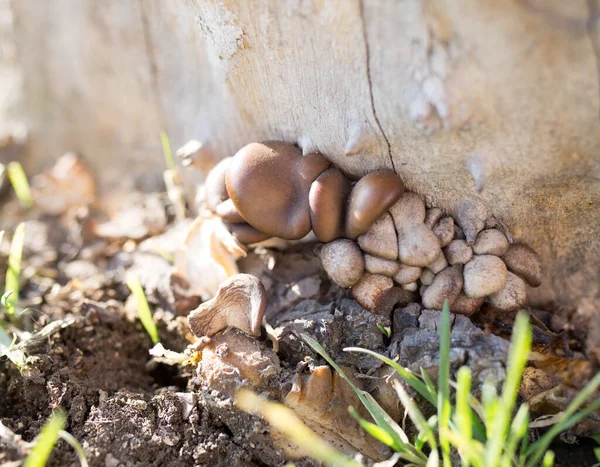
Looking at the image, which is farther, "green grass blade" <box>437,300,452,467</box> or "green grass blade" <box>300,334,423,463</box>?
"green grass blade" <box>300,334,423,463</box>

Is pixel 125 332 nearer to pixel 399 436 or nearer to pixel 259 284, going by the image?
pixel 259 284

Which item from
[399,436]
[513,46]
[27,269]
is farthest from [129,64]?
[399,436]

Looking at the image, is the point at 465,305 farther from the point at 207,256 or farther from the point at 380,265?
the point at 207,256

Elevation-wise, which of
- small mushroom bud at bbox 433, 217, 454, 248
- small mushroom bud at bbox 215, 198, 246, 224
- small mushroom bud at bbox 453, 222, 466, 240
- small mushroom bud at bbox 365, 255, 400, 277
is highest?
small mushroom bud at bbox 215, 198, 246, 224

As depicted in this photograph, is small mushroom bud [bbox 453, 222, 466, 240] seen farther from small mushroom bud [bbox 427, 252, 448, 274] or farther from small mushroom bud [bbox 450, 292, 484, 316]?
small mushroom bud [bbox 450, 292, 484, 316]

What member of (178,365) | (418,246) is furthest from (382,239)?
(178,365)

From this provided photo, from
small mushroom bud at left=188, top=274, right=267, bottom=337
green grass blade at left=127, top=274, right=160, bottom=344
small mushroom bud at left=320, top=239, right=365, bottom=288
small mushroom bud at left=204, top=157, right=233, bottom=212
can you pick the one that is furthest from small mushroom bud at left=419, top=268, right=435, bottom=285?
green grass blade at left=127, top=274, right=160, bottom=344
